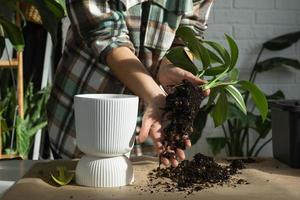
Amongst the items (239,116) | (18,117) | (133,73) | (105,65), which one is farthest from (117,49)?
(239,116)

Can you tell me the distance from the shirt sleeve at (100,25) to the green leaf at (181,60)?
7 centimetres

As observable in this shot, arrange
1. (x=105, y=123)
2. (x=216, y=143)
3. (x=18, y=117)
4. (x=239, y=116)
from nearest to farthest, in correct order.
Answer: (x=105, y=123) < (x=18, y=117) < (x=239, y=116) < (x=216, y=143)

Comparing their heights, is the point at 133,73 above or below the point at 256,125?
above

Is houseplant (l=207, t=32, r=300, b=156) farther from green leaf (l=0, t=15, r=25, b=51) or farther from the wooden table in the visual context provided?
the wooden table

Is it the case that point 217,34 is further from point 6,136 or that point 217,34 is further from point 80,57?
point 80,57

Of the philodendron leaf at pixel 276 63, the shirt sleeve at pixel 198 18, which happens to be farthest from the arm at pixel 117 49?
the philodendron leaf at pixel 276 63

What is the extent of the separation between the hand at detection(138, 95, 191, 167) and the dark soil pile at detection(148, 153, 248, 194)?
4 centimetres

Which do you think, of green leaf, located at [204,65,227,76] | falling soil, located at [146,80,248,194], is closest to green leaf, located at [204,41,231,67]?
green leaf, located at [204,65,227,76]

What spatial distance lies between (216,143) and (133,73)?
59.3 inches

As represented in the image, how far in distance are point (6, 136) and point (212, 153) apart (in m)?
0.96

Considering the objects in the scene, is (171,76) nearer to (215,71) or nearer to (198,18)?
(215,71)

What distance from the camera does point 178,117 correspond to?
684 mm

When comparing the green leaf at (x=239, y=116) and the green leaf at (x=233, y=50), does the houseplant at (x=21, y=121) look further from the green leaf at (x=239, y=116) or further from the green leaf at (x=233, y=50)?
the green leaf at (x=233, y=50)

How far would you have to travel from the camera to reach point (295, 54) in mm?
2379
